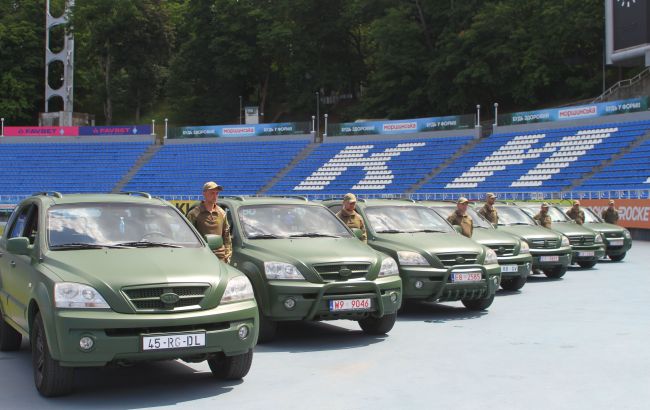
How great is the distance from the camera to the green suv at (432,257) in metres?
10.3

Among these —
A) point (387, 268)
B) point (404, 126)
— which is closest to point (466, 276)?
point (387, 268)

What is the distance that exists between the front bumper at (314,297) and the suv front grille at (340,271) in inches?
4.0

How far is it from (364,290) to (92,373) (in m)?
3.04

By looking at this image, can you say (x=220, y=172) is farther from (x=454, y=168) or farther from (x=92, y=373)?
(x=92, y=373)

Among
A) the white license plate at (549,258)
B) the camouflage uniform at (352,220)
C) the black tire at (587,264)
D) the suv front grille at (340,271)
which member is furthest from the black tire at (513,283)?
the suv front grille at (340,271)

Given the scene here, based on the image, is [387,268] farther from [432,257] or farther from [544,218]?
[544,218]

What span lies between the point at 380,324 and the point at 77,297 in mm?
4164

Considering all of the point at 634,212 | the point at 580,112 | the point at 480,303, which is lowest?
the point at 480,303

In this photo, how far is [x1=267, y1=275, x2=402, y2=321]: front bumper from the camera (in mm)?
8266

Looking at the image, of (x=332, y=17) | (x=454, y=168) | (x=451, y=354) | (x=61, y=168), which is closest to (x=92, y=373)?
(x=451, y=354)

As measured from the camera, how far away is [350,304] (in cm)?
833

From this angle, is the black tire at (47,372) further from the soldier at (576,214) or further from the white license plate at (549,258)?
the soldier at (576,214)

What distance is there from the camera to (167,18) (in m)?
75.9

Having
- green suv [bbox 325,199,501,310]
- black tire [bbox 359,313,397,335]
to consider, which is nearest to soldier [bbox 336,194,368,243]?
green suv [bbox 325,199,501,310]
